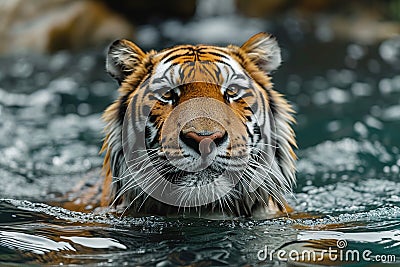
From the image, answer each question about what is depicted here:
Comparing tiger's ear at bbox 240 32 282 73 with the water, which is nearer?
the water

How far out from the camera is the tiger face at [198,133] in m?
2.38

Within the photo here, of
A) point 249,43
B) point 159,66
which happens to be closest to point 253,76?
point 249,43

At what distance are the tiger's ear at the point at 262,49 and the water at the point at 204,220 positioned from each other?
674 mm

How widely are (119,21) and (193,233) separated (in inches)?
186

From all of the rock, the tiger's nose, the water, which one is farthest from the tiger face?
the rock

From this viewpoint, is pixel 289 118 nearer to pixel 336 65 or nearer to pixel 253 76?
pixel 253 76

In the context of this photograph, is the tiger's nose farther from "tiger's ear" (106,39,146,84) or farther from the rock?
the rock

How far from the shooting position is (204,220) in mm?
2629

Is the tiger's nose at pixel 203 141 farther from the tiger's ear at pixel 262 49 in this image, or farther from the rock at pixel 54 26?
the rock at pixel 54 26

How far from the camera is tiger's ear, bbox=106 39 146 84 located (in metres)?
2.78

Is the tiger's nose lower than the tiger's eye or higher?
lower

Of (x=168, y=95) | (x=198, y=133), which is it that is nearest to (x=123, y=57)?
(x=168, y=95)

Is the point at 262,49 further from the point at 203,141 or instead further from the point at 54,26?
the point at 54,26

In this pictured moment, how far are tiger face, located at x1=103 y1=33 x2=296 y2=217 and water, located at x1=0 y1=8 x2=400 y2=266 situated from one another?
11 cm
